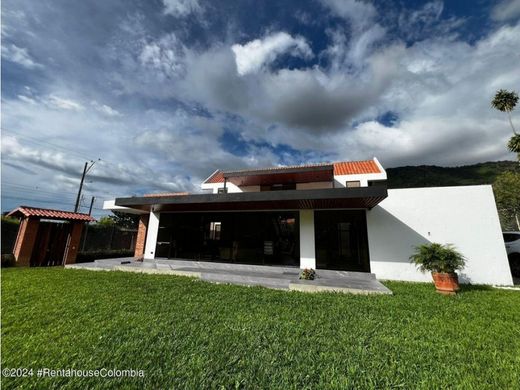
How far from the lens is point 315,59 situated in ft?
36.8

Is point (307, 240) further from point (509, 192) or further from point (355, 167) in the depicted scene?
point (509, 192)

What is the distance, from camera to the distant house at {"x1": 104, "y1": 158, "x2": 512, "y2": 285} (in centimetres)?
886

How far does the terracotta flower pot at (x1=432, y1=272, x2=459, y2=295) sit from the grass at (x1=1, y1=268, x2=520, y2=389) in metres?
0.67

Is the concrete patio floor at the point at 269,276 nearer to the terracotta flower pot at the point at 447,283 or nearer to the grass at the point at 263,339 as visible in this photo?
the grass at the point at 263,339

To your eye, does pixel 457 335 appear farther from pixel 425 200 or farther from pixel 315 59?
pixel 315 59

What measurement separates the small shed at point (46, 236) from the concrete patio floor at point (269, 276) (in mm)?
1569

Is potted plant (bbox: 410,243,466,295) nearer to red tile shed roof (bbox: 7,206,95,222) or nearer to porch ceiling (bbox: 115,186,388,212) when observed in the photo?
porch ceiling (bbox: 115,186,388,212)

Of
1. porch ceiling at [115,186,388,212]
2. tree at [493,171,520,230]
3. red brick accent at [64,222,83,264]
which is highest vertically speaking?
tree at [493,171,520,230]

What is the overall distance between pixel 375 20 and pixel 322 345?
11.4m

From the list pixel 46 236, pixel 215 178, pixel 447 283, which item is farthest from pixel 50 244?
pixel 447 283

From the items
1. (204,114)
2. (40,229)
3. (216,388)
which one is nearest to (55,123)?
(40,229)

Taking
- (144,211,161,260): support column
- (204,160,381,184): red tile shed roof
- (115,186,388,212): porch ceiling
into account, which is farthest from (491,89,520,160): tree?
(144,211,161,260): support column

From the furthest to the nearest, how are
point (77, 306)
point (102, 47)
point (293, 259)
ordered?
point (293, 259) < point (102, 47) < point (77, 306)

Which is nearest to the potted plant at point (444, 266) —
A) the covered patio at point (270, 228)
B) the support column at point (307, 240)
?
the covered patio at point (270, 228)
